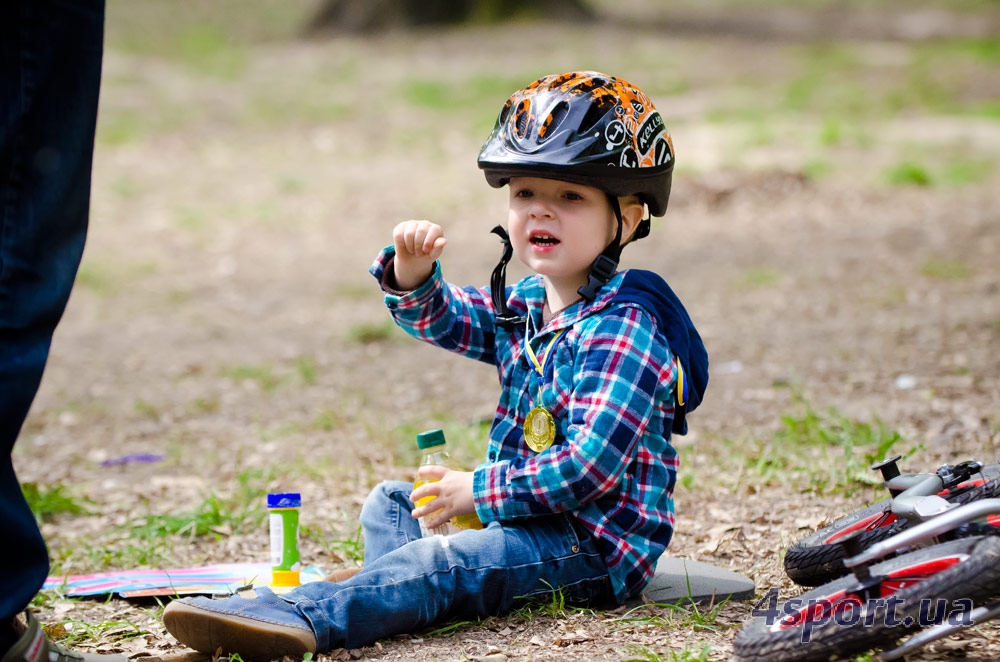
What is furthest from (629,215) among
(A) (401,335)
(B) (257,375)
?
(A) (401,335)

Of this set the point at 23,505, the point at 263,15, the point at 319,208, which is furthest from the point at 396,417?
the point at 263,15

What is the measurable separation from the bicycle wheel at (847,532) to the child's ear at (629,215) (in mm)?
997

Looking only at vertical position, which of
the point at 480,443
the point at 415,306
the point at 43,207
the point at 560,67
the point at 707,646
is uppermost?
the point at 560,67

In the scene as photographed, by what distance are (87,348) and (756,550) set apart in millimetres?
5463

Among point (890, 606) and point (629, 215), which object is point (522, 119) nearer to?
point (629, 215)

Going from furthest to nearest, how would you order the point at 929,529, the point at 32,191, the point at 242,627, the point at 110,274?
the point at 110,274 → the point at 242,627 → the point at 929,529 → the point at 32,191

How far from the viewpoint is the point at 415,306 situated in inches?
134

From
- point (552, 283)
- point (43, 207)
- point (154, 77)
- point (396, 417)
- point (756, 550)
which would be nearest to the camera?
point (43, 207)

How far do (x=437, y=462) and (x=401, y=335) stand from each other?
14.6ft

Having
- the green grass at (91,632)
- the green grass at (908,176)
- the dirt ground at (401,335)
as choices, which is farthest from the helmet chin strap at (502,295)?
the green grass at (908,176)

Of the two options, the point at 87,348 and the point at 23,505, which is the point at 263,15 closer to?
the point at 87,348

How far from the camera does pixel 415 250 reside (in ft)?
10.9

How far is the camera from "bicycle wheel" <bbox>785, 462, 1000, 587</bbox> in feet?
9.84

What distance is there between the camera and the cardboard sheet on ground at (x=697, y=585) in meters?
3.32
